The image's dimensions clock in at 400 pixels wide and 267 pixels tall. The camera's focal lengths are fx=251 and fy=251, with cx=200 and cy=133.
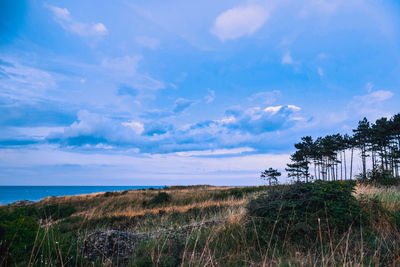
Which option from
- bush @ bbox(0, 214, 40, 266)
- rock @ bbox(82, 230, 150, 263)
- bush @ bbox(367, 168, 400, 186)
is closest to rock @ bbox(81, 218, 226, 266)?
rock @ bbox(82, 230, 150, 263)

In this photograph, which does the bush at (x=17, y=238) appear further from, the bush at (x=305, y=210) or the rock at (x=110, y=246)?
the bush at (x=305, y=210)

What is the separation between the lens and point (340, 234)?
6.12 meters

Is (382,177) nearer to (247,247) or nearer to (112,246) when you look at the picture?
(247,247)

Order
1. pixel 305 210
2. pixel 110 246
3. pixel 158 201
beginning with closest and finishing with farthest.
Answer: pixel 110 246 → pixel 305 210 → pixel 158 201

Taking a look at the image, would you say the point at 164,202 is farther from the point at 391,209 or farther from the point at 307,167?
the point at 307,167

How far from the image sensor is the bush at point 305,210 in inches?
238

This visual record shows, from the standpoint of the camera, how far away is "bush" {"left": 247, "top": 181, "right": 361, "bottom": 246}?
6.04 metres

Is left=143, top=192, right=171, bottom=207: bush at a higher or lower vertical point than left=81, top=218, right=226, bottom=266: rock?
lower

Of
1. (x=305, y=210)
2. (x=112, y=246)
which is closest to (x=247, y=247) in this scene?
(x=305, y=210)

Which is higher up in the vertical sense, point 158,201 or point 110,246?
point 110,246

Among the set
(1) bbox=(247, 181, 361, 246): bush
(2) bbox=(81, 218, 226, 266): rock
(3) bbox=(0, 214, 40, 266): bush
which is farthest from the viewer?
(1) bbox=(247, 181, 361, 246): bush

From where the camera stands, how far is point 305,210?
6.49 m

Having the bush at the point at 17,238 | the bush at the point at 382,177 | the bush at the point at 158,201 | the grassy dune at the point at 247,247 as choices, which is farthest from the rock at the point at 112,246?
the bush at the point at 382,177

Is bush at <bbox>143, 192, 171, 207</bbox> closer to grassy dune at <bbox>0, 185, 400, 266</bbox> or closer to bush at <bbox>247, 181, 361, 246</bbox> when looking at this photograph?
grassy dune at <bbox>0, 185, 400, 266</bbox>
